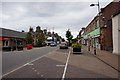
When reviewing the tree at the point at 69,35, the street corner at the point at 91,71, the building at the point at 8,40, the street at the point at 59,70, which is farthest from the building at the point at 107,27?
the tree at the point at 69,35

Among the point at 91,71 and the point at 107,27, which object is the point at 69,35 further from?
the point at 91,71

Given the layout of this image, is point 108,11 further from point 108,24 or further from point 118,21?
point 118,21

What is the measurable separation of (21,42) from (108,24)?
97.1 feet

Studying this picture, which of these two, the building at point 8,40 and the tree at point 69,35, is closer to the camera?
the building at point 8,40

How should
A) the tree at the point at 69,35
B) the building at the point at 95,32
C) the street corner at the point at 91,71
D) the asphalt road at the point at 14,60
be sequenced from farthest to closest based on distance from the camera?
1. the tree at the point at 69,35
2. the building at the point at 95,32
3. the asphalt road at the point at 14,60
4. the street corner at the point at 91,71

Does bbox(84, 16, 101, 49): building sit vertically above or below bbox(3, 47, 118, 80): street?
above

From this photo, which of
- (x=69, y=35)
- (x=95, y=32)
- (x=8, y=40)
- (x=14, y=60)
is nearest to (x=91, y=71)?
(x=14, y=60)

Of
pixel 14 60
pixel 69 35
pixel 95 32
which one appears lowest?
pixel 14 60

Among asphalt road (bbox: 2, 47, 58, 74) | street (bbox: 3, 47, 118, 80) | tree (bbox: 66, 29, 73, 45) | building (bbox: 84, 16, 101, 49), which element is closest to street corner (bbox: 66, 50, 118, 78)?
street (bbox: 3, 47, 118, 80)

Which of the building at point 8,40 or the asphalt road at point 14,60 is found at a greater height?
the building at point 8,40

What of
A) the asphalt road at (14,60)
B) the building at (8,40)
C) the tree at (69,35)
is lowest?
the asphalt road at (14,60)

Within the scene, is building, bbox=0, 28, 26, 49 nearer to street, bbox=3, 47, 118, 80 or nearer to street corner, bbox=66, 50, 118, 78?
street, bbox=3, 47, 118, 80

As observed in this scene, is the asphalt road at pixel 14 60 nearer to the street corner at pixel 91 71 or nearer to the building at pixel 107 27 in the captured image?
the street corner at pixel 91 71

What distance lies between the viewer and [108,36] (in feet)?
60.7
